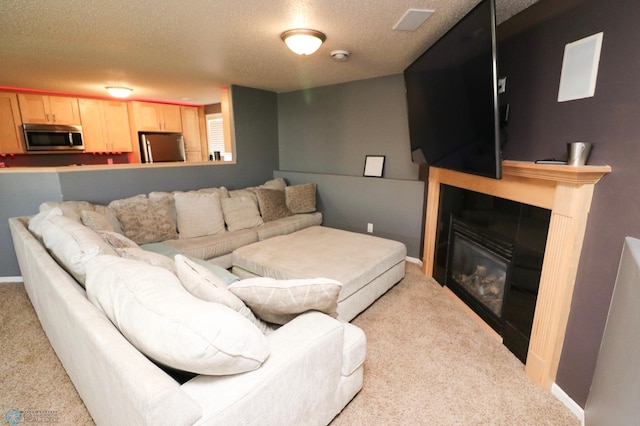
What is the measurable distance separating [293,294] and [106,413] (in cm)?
78

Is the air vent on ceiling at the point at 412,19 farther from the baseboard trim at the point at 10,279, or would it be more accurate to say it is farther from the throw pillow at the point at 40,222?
the baseboard trim at the point at 10,279

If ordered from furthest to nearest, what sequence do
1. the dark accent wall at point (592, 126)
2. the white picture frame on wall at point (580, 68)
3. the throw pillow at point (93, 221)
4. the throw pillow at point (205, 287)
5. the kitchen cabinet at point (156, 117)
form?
the kitchen cabinet at point (156, 117) < the throw pillow at point (93, 221) < the white picture frame on wall at point (580, 68) < the dark accent wall at point (592, 126) < the throw pillow at point (205, 287)

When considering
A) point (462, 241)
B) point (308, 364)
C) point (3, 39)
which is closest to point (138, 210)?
point (3, 39)

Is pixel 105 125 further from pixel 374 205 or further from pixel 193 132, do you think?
pixel 374 205

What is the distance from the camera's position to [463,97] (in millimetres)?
1854

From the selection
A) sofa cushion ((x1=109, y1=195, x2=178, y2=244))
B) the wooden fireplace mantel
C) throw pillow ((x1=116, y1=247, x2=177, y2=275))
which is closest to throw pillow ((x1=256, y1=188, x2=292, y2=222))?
sofa cushion ((x1=109, y1=195, x2=178, y2=244))

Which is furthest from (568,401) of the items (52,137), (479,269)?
(52,137)

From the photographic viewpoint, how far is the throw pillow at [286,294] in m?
1.27

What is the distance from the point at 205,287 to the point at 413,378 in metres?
1.37

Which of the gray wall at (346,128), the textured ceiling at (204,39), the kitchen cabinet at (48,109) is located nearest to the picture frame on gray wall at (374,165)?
the gray wall at (346,128)

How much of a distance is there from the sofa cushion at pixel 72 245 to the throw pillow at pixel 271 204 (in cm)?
215

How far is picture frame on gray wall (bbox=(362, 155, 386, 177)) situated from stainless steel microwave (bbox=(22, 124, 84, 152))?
15.5 feet

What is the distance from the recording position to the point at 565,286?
1557 millimetres

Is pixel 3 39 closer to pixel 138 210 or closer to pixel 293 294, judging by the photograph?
pixel 138 210
